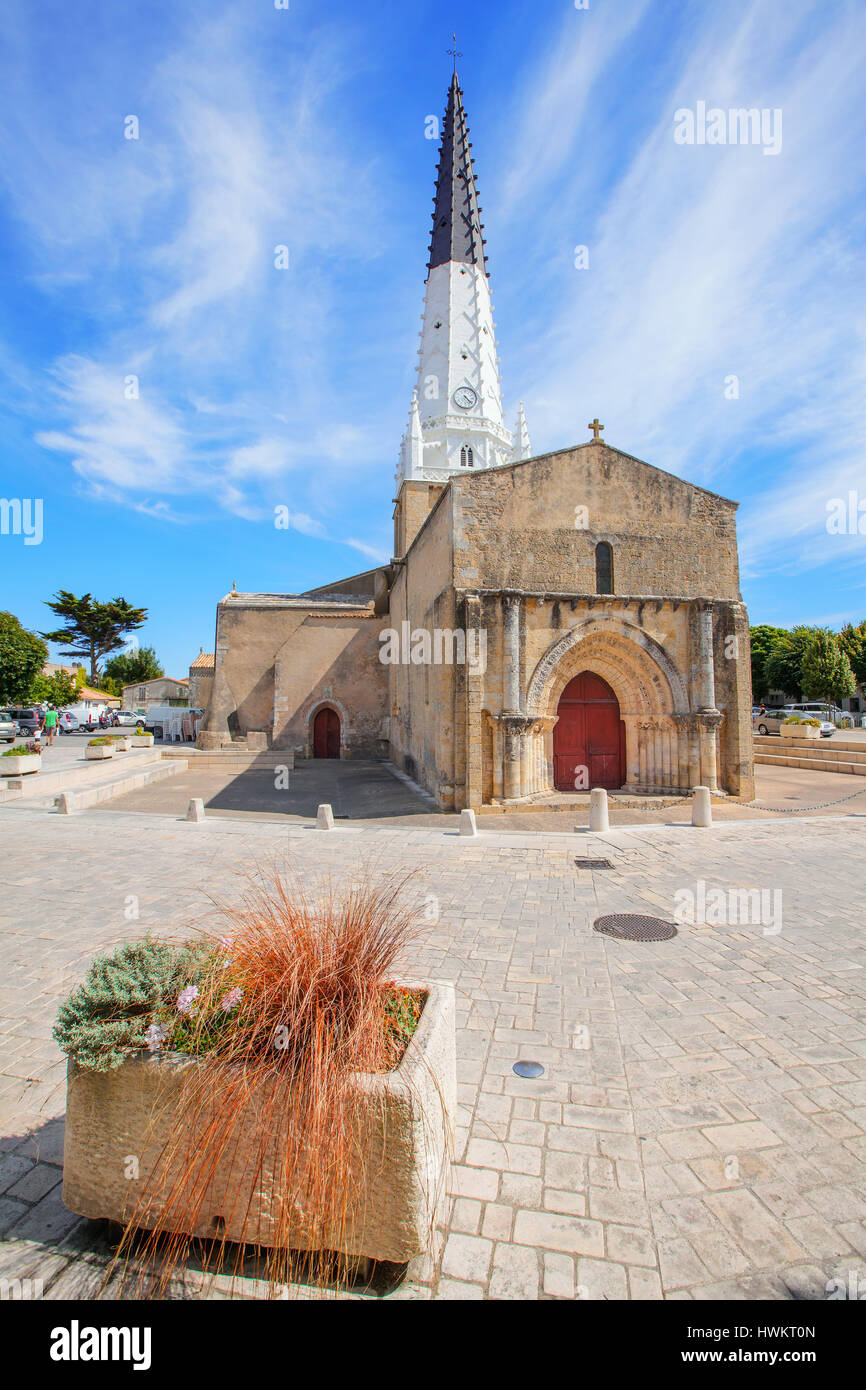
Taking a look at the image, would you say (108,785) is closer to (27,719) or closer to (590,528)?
(590,528)

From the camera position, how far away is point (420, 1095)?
2.29 metres

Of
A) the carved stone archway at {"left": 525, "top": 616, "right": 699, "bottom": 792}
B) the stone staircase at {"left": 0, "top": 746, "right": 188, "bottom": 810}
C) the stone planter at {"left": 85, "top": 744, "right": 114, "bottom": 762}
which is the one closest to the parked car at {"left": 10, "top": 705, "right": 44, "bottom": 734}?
the stone staircase at {"left": 0, "top": 746, "right": 188, "bottom": 810}

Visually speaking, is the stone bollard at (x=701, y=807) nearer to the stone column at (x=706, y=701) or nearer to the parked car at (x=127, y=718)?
the stone column at (x=706, y=701)

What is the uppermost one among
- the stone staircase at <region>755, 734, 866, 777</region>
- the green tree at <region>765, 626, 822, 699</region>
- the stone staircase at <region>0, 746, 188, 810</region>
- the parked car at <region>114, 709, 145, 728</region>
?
the green tree at <region>765, 626, 822, 699</region>

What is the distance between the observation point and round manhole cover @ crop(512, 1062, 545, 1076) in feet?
11.9

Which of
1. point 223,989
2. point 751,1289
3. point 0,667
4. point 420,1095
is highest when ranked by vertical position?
point 0,667

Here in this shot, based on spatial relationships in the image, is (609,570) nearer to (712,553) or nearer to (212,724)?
(712,553)

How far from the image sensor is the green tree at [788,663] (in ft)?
150

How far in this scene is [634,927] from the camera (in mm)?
6047

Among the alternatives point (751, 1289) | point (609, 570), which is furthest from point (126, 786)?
point (751, 1289)

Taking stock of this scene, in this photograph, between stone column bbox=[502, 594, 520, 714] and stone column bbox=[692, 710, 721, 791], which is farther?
stone column bbox=[692, 710, 721, 791]

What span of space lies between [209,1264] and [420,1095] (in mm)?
1107

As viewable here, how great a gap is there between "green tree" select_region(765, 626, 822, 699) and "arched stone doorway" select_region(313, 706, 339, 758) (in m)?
36.7

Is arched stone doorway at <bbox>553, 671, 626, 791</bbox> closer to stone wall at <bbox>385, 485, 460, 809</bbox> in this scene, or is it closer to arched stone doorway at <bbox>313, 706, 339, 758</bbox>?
stone wall at <bbox>385, 485, 460, 809</bbox>
